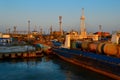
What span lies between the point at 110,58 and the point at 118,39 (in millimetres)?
4093

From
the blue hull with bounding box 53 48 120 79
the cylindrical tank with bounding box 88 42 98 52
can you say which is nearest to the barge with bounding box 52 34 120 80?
the blue hull with bounding box 53 48 120 79

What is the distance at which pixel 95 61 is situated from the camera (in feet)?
101

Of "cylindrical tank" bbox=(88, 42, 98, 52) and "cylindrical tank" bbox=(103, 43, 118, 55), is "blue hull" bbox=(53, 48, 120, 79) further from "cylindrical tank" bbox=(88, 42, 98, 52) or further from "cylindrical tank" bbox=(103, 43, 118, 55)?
"cylindrical tank" bbox=(88, 42, 98, 52)

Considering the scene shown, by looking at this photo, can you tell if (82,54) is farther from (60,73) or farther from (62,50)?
(62,50)

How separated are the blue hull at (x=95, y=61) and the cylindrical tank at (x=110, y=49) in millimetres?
785

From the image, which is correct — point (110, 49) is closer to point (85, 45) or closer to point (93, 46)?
point (93, 46)

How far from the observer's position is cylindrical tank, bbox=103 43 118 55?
28.0 metres

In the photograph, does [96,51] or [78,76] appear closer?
[78,76]

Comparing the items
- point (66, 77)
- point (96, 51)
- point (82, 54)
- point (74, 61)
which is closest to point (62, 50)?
point (74, 61)

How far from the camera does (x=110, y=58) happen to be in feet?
90.8

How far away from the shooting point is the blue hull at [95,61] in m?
26.4

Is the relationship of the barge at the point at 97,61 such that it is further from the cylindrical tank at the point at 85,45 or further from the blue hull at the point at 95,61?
the cylindrical tank at the point at 85,45

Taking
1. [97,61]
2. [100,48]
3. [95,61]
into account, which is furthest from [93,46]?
[97,61]

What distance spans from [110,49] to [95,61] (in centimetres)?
310
